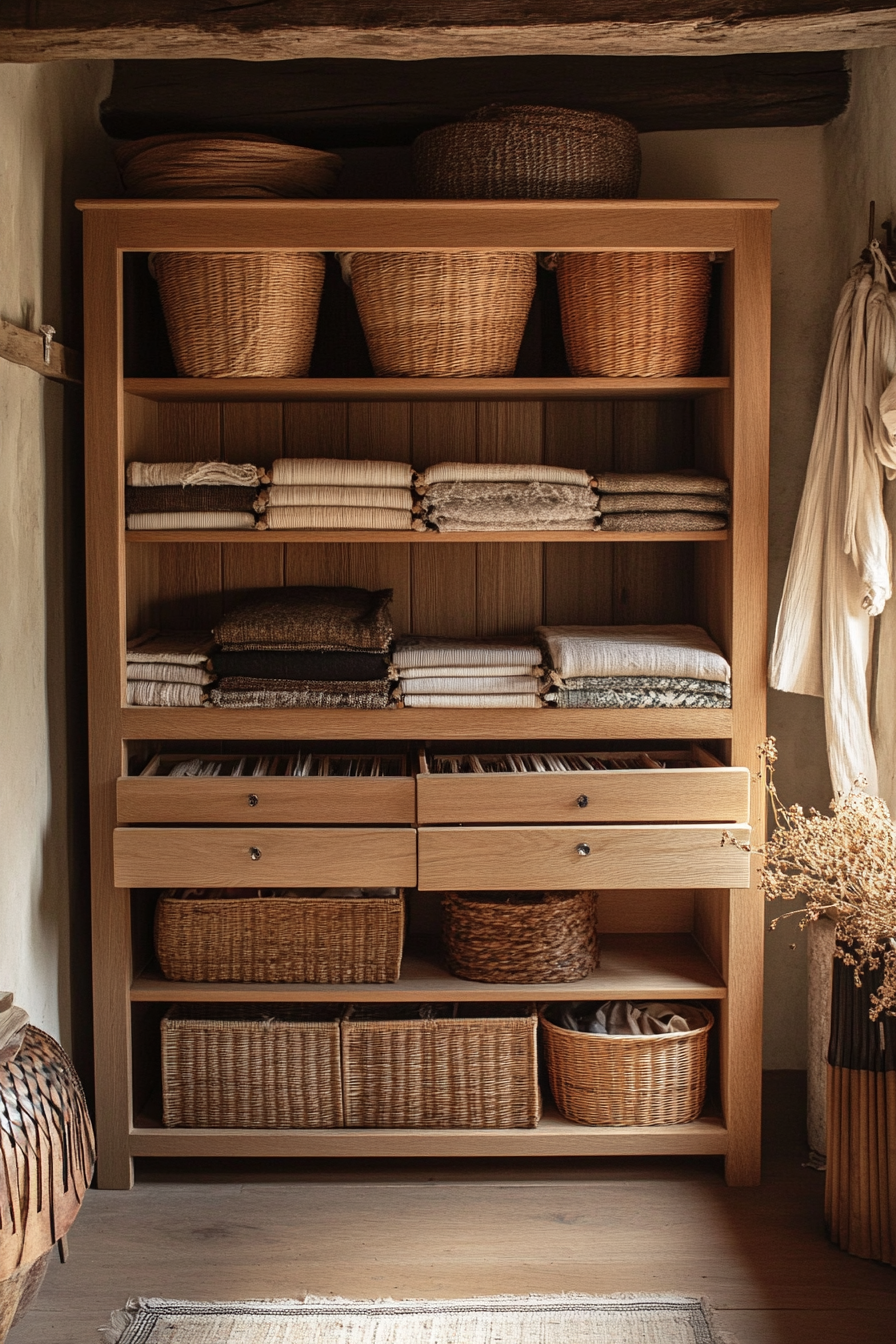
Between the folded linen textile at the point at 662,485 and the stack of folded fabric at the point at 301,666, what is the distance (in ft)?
1.85

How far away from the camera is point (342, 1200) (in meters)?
2.53

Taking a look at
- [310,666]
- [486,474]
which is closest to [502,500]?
[486,474]

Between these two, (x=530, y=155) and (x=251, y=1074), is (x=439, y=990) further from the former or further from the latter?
(x=530, y=155)

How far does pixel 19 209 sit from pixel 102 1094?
1.83 metres

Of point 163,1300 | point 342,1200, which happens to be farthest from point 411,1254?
point 163,1300

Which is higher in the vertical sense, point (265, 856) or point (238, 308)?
point (238, 308)

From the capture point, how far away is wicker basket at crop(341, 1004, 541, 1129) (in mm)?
2604

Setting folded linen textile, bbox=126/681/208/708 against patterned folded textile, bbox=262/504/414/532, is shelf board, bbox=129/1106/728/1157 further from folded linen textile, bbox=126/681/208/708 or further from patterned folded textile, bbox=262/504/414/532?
patterned folded textile, bbox=262/504/414/532

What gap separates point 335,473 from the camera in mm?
2549

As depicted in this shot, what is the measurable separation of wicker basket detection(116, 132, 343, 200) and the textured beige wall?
0.21m

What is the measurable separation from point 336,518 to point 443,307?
488mm

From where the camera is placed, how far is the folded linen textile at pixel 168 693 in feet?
8.45

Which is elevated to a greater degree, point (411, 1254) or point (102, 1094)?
point (102, 1094)

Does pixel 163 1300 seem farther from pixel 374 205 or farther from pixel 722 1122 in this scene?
pixel 374 205
